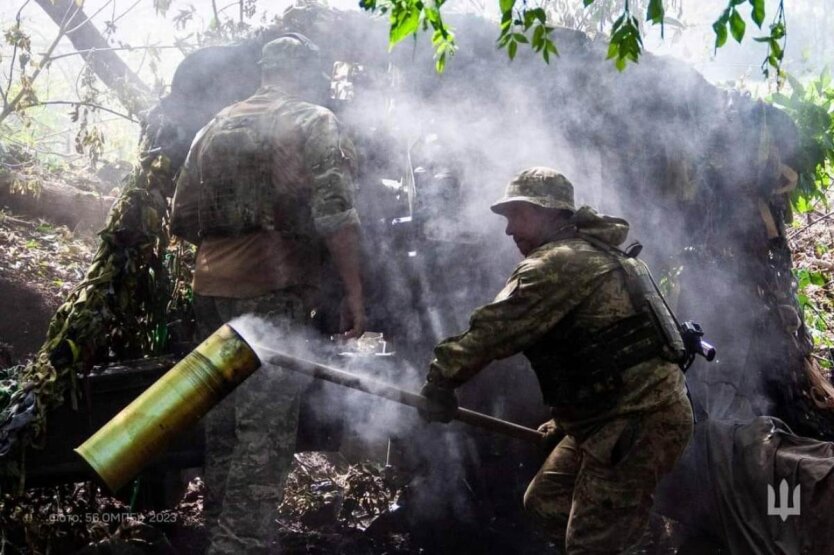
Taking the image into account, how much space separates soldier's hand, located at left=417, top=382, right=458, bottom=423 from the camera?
3.91 m

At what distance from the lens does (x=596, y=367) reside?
3.84 meters

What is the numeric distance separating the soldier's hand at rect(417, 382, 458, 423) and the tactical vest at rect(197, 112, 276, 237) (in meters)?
1.42

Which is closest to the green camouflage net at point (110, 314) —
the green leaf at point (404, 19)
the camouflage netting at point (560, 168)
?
the camouflage netting at point (560, 168)

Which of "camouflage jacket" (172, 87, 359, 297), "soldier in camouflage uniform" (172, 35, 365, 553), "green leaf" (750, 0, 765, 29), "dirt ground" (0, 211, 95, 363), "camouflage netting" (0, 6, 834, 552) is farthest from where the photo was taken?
"dirt ground" (0, 211, 95, 363)

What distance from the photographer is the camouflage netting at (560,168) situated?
5965 mm

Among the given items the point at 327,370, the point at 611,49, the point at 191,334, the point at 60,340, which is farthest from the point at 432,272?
the point at 611,49

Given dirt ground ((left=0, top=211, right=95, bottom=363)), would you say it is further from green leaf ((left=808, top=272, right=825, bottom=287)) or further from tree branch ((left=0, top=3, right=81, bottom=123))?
green leaf ((left=808, top=272, right=825, bottom=287))

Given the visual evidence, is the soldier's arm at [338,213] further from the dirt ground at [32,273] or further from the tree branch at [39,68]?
the tree branch at [39,68]

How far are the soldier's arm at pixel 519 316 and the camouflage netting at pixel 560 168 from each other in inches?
82.9

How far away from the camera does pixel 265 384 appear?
428cm

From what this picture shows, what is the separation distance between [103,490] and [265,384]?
5.52 feet

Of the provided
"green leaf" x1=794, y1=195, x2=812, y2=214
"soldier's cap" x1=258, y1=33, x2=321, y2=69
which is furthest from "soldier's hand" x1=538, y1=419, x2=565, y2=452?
"green leaf" x1=794, y1=195, x2=812, y2=214

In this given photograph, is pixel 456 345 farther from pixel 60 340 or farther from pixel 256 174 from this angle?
pixel 60 340

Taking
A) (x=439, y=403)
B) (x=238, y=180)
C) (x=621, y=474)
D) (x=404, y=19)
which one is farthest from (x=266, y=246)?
(x=621, y=474)
